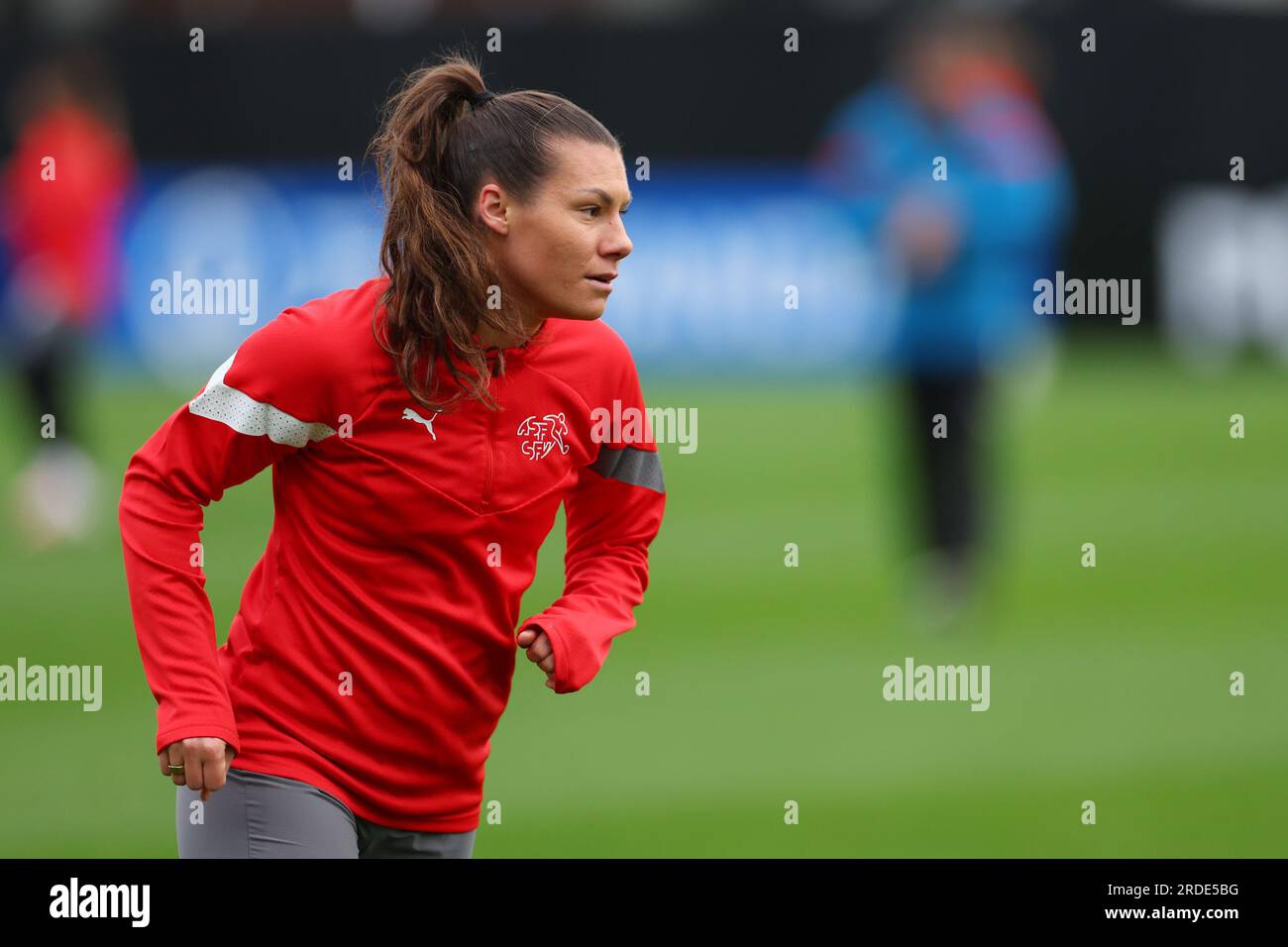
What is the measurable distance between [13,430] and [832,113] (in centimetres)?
720

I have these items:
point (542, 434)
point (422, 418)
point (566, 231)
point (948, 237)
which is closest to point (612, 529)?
point (542, 434)

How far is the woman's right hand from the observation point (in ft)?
9.60

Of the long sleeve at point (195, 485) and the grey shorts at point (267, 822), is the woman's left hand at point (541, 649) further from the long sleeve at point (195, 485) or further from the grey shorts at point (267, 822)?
the long sleeve at point (195, 485)

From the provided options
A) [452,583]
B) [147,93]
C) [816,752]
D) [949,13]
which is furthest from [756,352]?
[452,583]

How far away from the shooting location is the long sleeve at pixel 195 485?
9.78ft

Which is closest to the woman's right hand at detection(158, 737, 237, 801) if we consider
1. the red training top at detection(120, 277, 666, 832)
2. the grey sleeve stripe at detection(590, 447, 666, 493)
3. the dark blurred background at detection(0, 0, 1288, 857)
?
the red training top at detection(120, 277, 666, 832)

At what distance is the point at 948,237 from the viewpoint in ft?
28.9

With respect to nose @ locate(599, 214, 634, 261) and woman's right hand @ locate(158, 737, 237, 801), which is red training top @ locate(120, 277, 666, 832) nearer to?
woman's right hand @ locate(158, 737, 237, 801)

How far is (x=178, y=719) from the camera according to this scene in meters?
2.93

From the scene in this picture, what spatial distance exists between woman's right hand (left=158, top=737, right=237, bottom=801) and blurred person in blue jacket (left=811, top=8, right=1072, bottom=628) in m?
6.21

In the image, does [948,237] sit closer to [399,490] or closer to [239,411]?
[399,490]

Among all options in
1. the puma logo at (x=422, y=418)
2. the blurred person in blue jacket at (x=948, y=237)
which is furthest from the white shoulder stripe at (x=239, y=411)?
the blurred person in blue jacket at (x=948, y=237)

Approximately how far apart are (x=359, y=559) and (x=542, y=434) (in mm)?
397

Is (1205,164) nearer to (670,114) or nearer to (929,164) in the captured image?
(670,114)
